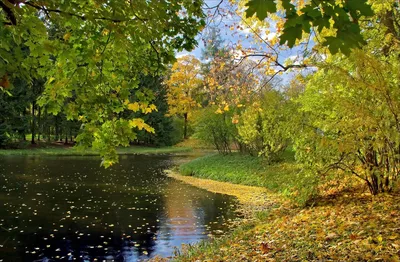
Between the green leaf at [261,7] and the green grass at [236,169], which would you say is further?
the green grass at [236,169]

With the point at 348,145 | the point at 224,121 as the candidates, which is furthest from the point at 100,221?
the point at 224,121

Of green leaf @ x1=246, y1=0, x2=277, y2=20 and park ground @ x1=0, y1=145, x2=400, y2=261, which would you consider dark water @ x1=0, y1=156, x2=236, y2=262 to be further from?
green leaf @ x1=246, y1=0, x2=277, y2=20

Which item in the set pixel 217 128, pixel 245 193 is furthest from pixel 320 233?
pixel 217 128

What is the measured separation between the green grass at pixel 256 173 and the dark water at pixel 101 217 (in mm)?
1786

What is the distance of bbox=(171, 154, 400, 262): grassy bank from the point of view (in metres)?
4.55

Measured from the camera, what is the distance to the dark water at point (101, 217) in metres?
7.13

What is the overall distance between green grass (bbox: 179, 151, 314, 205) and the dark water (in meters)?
1.79

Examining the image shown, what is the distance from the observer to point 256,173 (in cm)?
1617

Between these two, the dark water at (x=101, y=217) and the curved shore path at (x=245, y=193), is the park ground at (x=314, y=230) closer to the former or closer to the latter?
the curved shore path at (x=245, y=193)

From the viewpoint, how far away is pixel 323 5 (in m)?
1.95

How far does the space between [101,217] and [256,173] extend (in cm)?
824

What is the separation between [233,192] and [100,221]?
5.83 meters

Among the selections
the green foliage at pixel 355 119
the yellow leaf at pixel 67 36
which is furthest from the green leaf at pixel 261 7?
the green foliage at pixel 355 119

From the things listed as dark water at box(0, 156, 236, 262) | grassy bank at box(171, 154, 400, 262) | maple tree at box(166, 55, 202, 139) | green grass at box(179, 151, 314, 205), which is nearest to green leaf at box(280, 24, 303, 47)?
grassy bank at box(171, 154, 400, 262)
